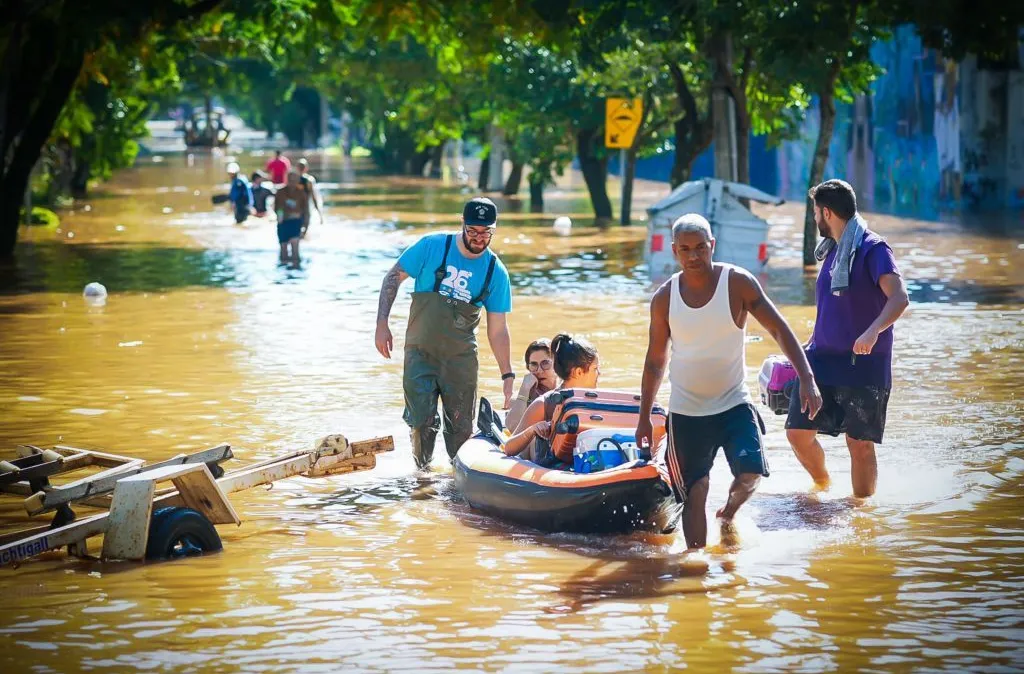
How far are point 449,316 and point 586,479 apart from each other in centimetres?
193

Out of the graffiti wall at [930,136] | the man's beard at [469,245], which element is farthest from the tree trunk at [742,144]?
the man's beard at [469,245]

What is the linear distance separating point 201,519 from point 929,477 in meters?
4.40

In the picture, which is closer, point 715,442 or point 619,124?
point 715,442

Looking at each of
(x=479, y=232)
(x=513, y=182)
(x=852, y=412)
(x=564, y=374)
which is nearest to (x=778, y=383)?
(x=852, y=412)

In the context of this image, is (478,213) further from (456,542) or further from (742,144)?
(742,144)

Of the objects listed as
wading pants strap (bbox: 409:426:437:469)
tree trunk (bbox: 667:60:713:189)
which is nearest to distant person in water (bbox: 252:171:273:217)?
tree trunk (bbox: 667:60:713:189)

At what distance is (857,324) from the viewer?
344 inches

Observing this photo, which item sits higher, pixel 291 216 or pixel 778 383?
pixel 291 216

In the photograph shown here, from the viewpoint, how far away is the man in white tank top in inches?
305

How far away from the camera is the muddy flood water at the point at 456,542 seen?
6676mm

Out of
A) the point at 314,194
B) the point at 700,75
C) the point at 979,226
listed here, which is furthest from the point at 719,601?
the point at 979,226

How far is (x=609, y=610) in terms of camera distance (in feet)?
23.6

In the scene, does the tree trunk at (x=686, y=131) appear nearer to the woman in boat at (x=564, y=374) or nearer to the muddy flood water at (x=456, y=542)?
the muddy flood water at (x=456, y=542)

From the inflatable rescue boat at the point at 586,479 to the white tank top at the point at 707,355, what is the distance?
0.45 m
